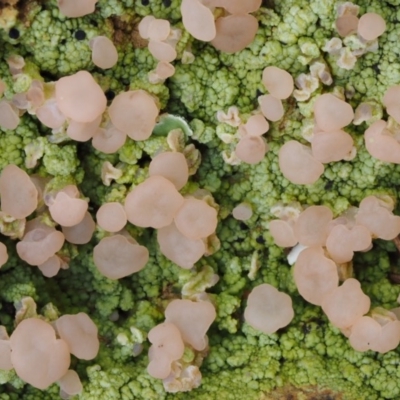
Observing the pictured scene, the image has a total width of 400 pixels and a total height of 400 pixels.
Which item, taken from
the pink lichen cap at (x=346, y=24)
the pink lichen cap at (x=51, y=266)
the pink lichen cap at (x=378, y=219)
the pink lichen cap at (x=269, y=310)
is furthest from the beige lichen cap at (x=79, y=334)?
the pink lichen cap at (x=346, y=24)

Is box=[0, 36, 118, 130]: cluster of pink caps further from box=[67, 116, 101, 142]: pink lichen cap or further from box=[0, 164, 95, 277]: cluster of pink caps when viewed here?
box=[0, 164, 95, 277]: cluster of pink caps

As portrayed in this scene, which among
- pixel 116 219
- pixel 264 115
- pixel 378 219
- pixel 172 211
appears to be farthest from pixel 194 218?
pixel 378 219

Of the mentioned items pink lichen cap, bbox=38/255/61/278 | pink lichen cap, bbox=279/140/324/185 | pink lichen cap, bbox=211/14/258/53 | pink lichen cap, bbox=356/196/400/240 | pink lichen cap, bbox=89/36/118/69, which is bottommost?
pink lichen cap, bbox=38/255/61/278

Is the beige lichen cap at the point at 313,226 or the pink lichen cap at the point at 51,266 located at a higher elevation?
the beige lichen cap at the point at 313,226

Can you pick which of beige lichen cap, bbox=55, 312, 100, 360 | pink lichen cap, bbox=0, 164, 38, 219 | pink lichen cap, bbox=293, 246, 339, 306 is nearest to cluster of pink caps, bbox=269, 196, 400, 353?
pink lichen cap, bbox=293, 246, 339, 306

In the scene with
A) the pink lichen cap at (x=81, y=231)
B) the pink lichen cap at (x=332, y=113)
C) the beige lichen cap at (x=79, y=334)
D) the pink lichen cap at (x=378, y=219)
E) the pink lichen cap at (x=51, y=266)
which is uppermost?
the pink lichen cap at (x=332, y=113)

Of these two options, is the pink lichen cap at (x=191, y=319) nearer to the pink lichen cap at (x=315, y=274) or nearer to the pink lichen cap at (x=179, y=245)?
the pink lichen cap at (x=179, y=245)
